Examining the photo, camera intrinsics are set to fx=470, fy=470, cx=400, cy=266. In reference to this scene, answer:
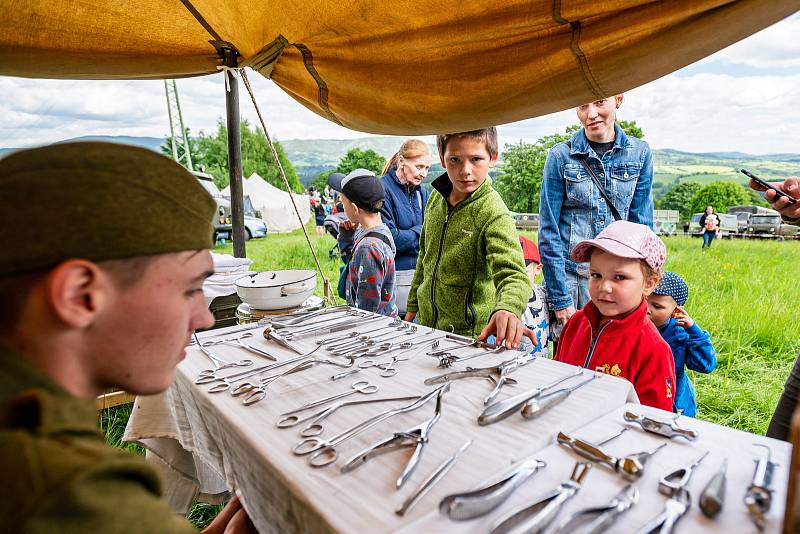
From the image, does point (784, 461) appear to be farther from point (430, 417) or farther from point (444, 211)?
point (444, 211)

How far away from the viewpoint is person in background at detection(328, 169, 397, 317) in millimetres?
2287

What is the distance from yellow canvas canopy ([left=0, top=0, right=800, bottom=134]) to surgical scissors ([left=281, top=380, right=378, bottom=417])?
1.25 meters

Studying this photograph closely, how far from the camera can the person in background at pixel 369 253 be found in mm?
2287

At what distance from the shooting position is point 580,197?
2457 millimetres

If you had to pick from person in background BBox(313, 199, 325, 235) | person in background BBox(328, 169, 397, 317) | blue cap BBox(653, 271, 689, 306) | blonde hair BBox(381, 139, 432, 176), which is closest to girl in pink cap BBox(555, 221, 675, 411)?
blue cap BBox(653, 271, 689, 306)

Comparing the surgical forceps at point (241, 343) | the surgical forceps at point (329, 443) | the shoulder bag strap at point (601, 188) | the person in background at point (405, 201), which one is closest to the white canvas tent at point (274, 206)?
the person in background at point (405, 201)

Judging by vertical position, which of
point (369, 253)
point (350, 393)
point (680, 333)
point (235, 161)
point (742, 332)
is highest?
point (235, 161)

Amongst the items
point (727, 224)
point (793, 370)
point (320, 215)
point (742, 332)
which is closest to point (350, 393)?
point (793, 370)

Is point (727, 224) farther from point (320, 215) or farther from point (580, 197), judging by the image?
point (580, 197)

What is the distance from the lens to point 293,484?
82 cm

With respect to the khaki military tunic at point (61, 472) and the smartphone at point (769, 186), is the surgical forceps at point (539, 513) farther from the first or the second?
the smartphone at point (769, 186)

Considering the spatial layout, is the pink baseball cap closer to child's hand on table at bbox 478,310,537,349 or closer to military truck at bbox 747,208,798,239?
child's hand on table at bbox 478,310,537,349

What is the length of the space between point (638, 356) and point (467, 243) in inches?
30.7

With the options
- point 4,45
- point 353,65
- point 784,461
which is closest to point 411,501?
point 784,461
